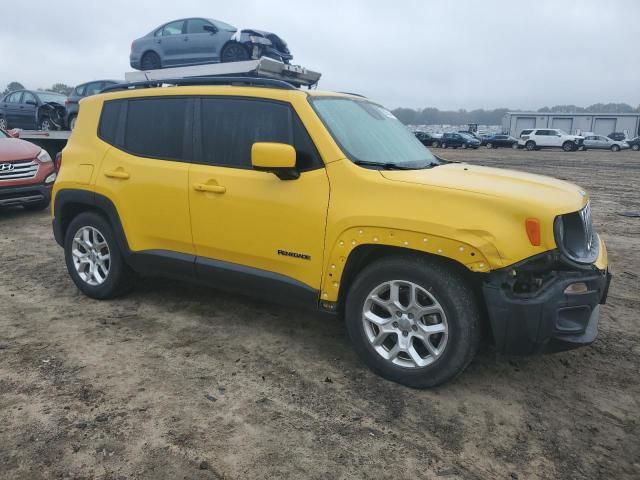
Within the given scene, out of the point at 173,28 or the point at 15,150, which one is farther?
the point at 173,28

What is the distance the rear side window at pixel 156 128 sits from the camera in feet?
13.4

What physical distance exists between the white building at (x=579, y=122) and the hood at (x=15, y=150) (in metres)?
69.9

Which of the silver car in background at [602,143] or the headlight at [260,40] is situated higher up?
the headlight at [260,40]

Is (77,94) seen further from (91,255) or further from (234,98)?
(234,98)

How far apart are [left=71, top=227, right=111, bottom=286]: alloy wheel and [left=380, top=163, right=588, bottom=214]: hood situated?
2.75 m

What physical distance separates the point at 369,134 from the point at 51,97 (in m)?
14.6

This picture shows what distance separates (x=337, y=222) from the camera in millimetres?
3266

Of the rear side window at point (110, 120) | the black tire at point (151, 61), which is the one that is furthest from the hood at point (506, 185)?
the black tire at point (151, 61)

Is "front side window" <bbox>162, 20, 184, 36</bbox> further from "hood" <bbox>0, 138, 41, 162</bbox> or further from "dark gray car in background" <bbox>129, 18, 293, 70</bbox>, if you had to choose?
"hood" <bbox>0, 138, 41, 162</bbox>

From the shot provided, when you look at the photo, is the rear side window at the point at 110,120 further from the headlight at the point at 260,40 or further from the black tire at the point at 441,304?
the headlight at the point at 260,40

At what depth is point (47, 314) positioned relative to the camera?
4.38 meters

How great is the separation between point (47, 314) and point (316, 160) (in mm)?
2724

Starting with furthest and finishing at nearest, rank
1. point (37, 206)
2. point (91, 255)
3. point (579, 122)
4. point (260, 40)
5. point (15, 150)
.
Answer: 1. point (579, 122)
2. point (37, 206)
3. point (260, 40)
4. point (15, 150)
5. point (91, 255)

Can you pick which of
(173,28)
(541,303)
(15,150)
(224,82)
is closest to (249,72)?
(224,82)
